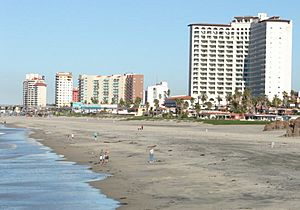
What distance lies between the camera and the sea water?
18.0 m

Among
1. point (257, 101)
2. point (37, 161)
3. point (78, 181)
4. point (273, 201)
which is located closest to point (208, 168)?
point (78, 181)

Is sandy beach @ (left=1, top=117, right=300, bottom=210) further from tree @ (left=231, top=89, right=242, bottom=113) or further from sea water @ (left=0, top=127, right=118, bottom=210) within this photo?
tree @ (left=231, top=89, right=242, bottom=113)

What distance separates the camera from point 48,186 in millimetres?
22266

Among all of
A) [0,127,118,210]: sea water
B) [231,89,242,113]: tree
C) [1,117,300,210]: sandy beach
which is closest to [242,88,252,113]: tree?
[231,89,242,113]: tree

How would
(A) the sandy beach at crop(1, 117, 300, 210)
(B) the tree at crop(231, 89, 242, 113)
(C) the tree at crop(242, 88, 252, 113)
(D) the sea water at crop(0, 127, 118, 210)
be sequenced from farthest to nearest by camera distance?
(C) the tree at crop(242, 88, 252, 113) < (B) the tree at crop(231, 89, 242, 113) < (D) the sea water at crop(0, 127, 118, 210) < (A) the sandy beach at crop(1, 117, 300, 210)

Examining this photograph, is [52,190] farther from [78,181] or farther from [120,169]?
[120,169]

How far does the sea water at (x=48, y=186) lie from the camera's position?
18.0m

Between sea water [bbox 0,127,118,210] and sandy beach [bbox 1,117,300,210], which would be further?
sea water [bbox 0,127,118,210]

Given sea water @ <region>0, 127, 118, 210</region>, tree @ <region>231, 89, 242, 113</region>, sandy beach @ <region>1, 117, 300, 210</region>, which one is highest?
tree @ <region>231, 89, 242, 113</region>

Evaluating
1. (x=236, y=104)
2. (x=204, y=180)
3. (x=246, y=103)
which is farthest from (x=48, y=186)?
(x=246, y=103)

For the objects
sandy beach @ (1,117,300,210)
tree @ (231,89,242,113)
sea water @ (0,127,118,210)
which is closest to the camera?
sandy beach @ (1,117,300,210)

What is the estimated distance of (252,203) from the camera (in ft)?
53.6

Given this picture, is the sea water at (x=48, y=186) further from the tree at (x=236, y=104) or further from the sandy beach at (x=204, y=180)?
the tree at (x=236, y=104)

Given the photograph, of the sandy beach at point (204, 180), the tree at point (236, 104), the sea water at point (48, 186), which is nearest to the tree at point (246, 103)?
the tree at point (236, 104)
